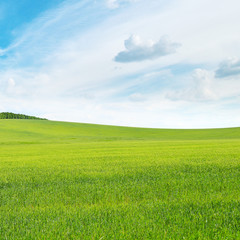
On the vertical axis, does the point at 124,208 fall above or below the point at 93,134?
above

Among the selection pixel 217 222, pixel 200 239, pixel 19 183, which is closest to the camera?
pixel 200 239

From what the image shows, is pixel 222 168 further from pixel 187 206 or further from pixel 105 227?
pixel 105 227

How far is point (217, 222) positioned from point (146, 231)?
3.79ft

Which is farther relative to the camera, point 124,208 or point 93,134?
point 93,134

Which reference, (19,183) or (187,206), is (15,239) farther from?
(19,183)

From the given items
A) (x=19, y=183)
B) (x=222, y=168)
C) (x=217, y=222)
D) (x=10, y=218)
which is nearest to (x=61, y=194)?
(x=10, y=218)

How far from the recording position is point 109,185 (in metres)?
6.46

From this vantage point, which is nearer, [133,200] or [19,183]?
[133,200]

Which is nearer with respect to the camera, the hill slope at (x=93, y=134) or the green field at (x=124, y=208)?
the green field at (x=124, y=208)

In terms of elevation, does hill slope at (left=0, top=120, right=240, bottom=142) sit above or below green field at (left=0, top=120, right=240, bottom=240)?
below

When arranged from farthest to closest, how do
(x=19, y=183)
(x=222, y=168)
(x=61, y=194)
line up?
(x=222, y=168) → (x=19, y=183) → (x=61, y=194)

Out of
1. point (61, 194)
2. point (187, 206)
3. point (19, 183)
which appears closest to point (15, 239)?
point (61, 194)

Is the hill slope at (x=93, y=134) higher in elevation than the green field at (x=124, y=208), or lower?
lower

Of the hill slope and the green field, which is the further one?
the hill slope
